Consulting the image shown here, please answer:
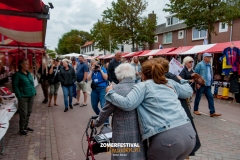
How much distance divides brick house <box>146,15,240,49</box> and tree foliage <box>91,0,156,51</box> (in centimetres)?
399

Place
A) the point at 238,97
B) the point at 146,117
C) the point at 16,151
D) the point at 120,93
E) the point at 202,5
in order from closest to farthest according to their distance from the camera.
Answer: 1. the point at 146,117
2. the point at 120,93
3. the point at 16,151
4. the point at 238,97
5. the point at 202,5

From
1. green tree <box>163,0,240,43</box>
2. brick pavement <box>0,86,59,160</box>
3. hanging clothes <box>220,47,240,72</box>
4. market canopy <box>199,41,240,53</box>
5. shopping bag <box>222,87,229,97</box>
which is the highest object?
green tree <box>163,0,240,43</box>

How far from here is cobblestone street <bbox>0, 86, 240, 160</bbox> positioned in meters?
3.95

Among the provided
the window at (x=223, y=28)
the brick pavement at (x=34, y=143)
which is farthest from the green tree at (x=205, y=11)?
the brick pavement at (x=34, y=143)

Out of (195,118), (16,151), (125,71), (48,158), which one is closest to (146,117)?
(125,71)

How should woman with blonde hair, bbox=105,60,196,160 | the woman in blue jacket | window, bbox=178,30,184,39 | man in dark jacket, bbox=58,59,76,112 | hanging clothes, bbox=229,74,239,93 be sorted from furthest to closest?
window, bbox=178,30,184,39 < hanging clothes, bbox=229,74,239,93 < man in dark jacket, bbox=58,59,76,112 < the woman in blue jacket < woman with blonde hair, bbox=105,60,196,160

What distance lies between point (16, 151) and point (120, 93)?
120 inches

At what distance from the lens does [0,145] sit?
436 cm

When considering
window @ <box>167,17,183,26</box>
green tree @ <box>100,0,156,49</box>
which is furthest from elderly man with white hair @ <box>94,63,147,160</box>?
window @ <box>167,17,183,26</box>

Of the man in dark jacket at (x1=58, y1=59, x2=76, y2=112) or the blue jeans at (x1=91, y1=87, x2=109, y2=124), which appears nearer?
the blue jeans at (x1=91, y1=87, x2=109, y2=124)

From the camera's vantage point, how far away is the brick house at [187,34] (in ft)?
67.2

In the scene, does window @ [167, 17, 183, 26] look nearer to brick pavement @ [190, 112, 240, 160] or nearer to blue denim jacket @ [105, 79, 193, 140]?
brick pavement @ [190, 112, 240, 160]

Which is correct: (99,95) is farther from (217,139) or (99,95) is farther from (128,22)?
(128,22)

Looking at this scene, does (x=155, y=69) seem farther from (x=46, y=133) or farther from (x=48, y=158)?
(x=46, y=133)
